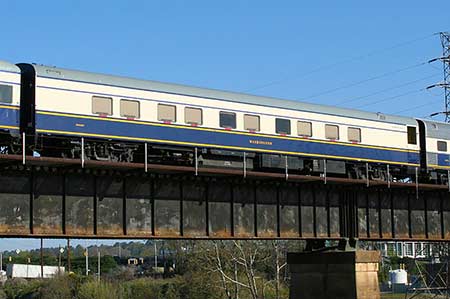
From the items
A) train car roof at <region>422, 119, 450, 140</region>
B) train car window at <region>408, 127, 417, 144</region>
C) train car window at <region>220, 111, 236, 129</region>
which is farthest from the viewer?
train car roof at <region>422, 119, 450, 140</region>

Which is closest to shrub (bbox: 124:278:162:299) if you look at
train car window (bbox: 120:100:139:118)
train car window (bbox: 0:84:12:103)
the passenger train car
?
the passenger train car

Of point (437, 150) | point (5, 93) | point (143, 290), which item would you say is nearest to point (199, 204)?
point (5, 93)

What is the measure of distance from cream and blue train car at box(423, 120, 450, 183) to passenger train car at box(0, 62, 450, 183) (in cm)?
18

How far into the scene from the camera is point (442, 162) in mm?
45125

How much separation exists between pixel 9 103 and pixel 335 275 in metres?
18.7

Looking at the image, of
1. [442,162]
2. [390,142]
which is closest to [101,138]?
[390,142]

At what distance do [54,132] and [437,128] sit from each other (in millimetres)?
27077

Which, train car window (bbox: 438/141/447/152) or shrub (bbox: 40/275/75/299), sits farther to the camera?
shrub (bbox: 40/275/75/299)

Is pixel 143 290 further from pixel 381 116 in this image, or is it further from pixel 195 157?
pixel 195 157

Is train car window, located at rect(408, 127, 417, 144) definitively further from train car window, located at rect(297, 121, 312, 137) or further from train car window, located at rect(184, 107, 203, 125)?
train car window, located at rect(184, 107, 203, 125)

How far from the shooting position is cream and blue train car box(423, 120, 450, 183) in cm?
4447

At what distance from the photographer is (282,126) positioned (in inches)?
1451

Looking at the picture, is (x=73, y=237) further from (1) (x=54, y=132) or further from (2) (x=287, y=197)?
(2) (x=287, y=197)

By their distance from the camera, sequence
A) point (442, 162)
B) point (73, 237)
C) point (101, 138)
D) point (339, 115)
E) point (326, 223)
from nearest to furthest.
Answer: point (73, 237)
point (101, 138)
point (326, 223)
point (339, 115)
point (442, 162)
